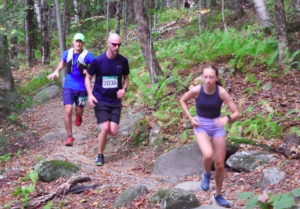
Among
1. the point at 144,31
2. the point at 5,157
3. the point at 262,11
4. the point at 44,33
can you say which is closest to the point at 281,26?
the point at 262,11

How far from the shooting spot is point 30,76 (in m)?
17.7

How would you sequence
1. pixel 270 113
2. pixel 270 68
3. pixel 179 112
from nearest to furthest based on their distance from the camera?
pixel 270 113, pixel 179 112, pixel 270 68

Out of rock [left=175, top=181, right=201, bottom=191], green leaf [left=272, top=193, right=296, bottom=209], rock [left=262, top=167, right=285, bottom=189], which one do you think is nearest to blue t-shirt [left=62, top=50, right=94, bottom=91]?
rock [left=175, top=181, right=201, bottom=191]

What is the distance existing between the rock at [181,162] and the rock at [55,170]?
5.16ft

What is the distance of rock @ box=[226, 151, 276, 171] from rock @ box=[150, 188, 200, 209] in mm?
1621

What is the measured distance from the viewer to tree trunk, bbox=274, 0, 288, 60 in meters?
8.62

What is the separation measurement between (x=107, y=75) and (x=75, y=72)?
4.19 ft

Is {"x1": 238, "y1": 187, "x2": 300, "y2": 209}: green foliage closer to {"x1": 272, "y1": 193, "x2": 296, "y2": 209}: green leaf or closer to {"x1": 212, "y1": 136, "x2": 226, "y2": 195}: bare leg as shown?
{"x1": 272, "y1": 193, "x2": 296, "y2": 209}: green leaf

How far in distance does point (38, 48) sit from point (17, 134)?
15375 millimetres

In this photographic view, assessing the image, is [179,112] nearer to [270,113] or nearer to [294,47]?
[270,113]

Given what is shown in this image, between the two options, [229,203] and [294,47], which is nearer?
[229,203]

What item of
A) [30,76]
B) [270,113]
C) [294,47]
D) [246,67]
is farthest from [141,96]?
[30,76]

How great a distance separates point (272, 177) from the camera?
16.4 ft

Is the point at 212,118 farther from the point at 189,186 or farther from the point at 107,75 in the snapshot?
the point at 107,75
